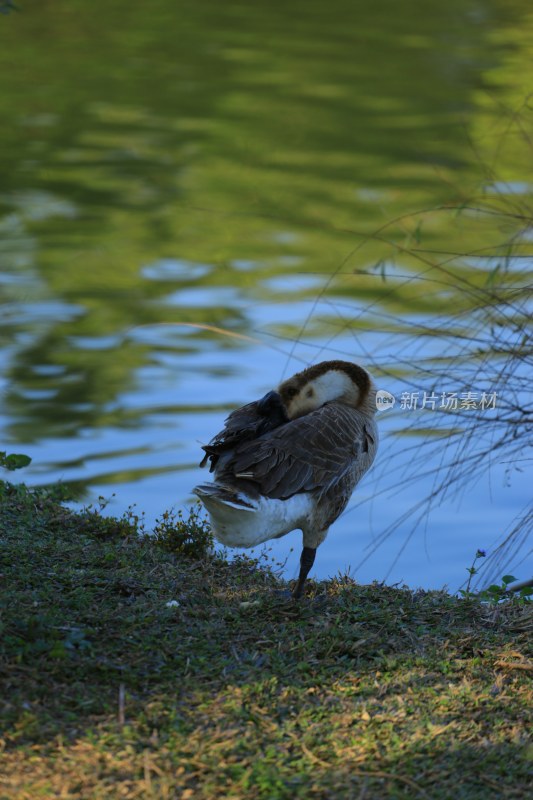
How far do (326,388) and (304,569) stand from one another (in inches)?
39.7

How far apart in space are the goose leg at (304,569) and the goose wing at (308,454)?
33 centimetres

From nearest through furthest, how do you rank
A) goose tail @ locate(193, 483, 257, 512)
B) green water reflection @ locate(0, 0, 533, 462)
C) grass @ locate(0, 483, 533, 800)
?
1. grass @ locate(0, 483, 533, 800)
2. goose tail @ locate(193, 483, 257, 512)
3. green water reflection @ locate(0, 0, 533, 462)

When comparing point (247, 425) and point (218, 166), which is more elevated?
point (218, 166)

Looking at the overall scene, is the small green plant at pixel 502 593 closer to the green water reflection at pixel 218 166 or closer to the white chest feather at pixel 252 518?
the white chest feather at pixel 252 518

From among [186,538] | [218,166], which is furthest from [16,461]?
[218,166]

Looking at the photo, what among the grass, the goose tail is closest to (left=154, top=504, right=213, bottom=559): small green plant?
the grass

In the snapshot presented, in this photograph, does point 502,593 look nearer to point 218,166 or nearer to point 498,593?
point 498,593

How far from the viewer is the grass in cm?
428

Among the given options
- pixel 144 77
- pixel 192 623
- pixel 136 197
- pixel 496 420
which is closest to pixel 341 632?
pixel 192 623

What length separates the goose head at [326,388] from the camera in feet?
21.2

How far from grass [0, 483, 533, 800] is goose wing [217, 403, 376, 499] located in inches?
25.1

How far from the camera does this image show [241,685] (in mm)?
4926

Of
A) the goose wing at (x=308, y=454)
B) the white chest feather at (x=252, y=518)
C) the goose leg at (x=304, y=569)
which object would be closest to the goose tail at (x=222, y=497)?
the white chest feather at (x=252, y=518)

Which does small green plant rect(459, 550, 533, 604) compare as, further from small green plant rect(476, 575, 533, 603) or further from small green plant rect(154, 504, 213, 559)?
small green plant rect(154, 504, 213, 559)
